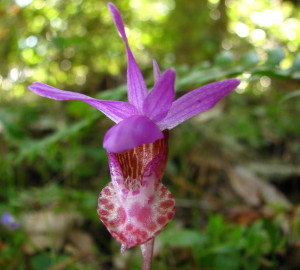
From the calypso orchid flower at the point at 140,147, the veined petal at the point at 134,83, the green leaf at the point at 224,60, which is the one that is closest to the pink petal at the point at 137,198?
the calypso orchid flower at the point at 140,147

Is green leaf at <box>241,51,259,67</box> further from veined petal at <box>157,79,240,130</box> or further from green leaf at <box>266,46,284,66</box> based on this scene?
veined petal at <box>157,79,240,130</box>

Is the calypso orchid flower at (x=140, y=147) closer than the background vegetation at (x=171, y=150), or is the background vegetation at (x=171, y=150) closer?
the calypso orchid flower at (x=140, y=147)

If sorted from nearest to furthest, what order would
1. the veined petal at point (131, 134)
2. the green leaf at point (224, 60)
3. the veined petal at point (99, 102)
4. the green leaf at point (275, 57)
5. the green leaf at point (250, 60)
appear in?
1. the veined petal at point (131, 134)
2. the veined petal at point (99, 102)
3. the green leaf at point (275, 57)
4. the green leaf at point (250, 60)
5. the green leaf at point (224, 60)

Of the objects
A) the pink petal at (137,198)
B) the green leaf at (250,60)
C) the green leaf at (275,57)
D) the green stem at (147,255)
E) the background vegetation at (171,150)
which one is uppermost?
the pink petal at (137,198)

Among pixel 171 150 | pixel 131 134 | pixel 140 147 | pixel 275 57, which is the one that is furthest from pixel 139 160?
pixel 171 150

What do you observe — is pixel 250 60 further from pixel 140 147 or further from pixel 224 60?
pixel 140 147

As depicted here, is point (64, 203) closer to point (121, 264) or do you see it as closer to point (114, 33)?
point (121, 264)

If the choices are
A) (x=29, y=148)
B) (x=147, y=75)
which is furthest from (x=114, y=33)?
(x=29, y=148)

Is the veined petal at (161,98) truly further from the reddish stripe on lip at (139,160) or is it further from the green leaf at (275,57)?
the green leaf at (275,57)

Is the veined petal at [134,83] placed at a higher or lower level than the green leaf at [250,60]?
higher
